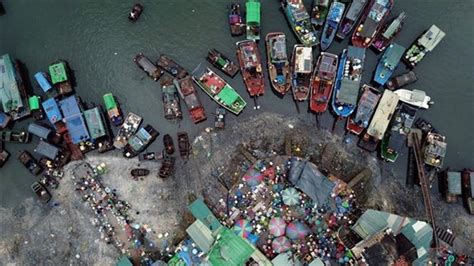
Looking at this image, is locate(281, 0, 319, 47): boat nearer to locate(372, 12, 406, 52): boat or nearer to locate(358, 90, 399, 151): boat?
locate(372, 12, 406, 52): boat

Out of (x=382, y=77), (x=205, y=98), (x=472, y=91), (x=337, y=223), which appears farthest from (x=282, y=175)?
(x=472, y=91)

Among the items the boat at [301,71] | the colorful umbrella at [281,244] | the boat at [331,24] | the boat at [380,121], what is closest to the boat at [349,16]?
the boat at [331,24]

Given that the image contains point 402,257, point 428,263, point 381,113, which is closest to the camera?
→ point 402,257

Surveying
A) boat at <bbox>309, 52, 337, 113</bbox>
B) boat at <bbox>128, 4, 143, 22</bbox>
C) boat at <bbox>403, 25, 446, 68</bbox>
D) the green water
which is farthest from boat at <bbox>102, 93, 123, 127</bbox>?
boat at <bbox>403, 25, 446, 68</bbox>

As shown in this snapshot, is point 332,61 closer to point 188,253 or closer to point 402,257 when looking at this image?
point 402,257

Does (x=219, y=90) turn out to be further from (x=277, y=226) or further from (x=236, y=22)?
(x=277, y=226)
